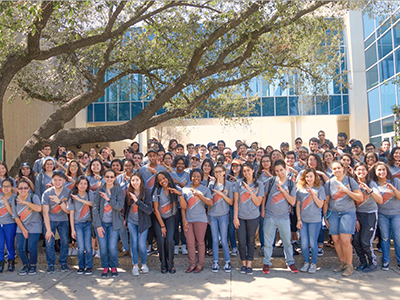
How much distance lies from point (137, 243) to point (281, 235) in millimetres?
2316

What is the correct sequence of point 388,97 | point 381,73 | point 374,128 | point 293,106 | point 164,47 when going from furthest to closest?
point 293,106
point 374,128
point 381,73
point 388,97
point 164,47

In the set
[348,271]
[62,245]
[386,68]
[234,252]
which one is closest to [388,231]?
[348,271]

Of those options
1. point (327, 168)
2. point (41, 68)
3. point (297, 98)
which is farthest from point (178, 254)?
point (297, 98)

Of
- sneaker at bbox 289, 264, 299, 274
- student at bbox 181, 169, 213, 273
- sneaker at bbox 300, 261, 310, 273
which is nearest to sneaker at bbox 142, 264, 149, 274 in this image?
student at bbox 181, 169, 213, 273

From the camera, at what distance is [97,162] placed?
21.9 feet

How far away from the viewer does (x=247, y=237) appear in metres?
5.82

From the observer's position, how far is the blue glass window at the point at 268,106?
22.4 m

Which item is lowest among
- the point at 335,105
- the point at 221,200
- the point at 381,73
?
the point at 221,200

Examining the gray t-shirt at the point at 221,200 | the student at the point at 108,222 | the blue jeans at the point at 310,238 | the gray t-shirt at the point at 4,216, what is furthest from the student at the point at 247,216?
the gray t-shirt at the point at 4,216

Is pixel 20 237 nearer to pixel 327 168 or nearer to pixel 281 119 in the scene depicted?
pixel 327 168

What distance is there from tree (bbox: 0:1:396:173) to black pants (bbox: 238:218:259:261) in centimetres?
475

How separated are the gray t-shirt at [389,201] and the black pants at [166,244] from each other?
338cm

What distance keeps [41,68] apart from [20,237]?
7.99 metres

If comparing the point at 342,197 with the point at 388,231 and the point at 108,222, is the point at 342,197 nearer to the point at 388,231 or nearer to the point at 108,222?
the point at 388,231
